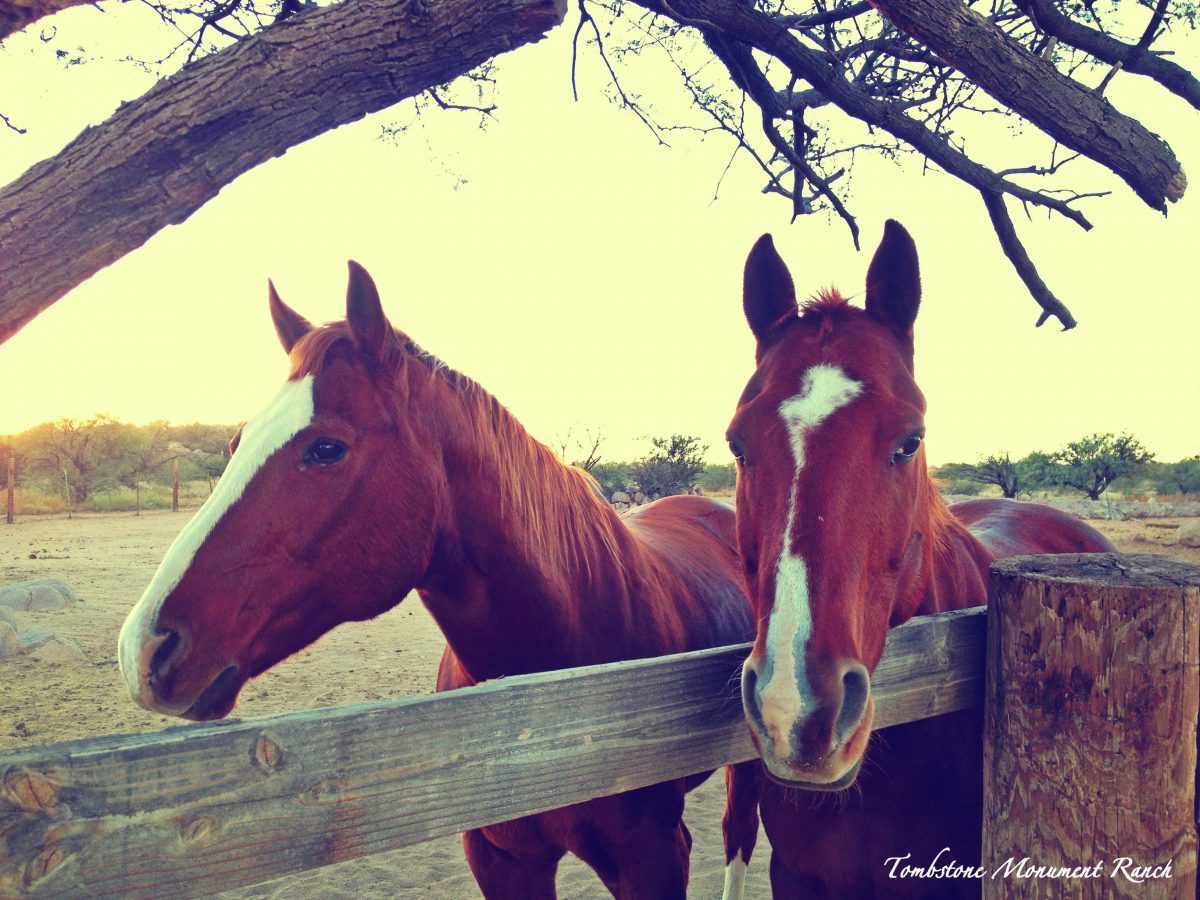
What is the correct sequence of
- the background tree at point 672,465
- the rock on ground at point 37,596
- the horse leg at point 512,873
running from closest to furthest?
the horse leg at point 512,873
the rock on ground at point 37,596
the background tree at point 672,465

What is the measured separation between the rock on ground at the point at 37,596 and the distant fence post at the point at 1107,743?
1106 centimetres

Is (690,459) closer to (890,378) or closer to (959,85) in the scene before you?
(959,85)

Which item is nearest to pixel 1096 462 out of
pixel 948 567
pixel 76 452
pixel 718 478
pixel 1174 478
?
pixel 1174 478

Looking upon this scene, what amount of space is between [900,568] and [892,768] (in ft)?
1.93

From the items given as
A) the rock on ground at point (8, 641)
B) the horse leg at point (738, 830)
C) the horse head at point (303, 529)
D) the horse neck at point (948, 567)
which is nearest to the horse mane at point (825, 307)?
the horse neck at point (948, 567)

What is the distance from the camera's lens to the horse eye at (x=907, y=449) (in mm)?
1703

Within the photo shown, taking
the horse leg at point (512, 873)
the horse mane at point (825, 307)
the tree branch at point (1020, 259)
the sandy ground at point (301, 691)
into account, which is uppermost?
the tree branch at point (1020, 259)

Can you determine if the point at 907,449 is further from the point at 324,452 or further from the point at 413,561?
the point at 324,452

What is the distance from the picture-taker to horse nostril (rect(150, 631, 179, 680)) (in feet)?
5.69

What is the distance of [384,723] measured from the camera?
3.50 feet

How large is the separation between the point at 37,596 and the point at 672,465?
15453 millimetres

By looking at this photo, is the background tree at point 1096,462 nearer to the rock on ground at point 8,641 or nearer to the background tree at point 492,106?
the background tree at point 492,106

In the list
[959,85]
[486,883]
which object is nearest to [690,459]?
[959,85]

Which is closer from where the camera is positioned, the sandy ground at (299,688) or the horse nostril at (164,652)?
the horse nostril at (164,652)
